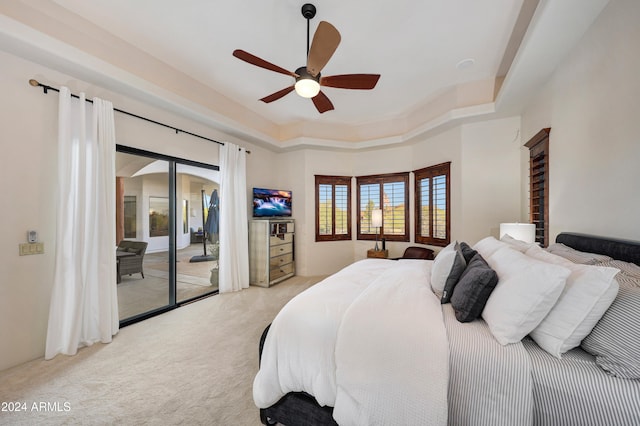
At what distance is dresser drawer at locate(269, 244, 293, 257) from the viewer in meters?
4.52

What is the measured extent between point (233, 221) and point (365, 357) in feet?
11.3

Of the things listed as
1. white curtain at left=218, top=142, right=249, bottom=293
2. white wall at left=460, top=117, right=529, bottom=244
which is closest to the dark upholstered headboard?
white wall at left=460, top=117, right=529, bottom=244

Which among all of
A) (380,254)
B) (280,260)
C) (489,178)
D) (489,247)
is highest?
(489,178)

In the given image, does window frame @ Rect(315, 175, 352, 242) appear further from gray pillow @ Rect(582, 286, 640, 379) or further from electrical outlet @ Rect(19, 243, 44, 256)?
gray pillow @ Rect(582, 286, 640, 379)

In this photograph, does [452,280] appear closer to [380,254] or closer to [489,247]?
[489,247]

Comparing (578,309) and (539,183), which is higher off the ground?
(539,183)

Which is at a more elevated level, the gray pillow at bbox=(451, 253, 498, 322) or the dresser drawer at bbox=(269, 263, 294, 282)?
the gray pillow at bbox=(451, 253, 498, 322)

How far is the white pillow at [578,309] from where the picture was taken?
105 centimetres

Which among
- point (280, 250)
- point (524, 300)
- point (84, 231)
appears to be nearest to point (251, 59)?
point (84, 231)

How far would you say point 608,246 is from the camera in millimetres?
1511

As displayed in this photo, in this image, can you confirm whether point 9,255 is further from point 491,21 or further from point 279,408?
point 491,21

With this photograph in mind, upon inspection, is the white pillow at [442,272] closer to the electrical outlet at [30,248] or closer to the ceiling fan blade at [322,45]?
the ceiling fan blade at [322,45]

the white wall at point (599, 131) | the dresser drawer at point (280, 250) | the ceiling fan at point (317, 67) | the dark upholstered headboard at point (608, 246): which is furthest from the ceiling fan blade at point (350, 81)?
the dresser drawer at point (280, 250)

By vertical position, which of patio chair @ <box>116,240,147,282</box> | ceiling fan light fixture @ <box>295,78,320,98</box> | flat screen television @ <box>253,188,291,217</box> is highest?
ceiling fan light fixture @ <box>295,78,320,98</box>
